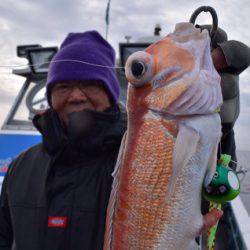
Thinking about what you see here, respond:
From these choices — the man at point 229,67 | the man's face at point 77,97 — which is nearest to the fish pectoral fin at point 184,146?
the man at point 229,67

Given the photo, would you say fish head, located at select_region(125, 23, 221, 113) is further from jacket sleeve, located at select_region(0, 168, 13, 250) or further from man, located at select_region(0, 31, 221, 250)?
jacket sleeve, located at select_region(0, 168, 13, 250)

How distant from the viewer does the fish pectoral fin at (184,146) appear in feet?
5.26

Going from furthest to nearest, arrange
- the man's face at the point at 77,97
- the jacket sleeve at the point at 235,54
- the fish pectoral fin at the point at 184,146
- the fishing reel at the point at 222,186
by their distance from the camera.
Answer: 1. the man's face at the point at 77,97
2. the jacket sleeve at the point at 235,54
3. the fishing reel at the point at 222,186
4. the fish pectoral fin at the point at 184,146

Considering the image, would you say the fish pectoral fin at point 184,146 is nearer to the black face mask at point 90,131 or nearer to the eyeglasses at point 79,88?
the black face mask at point 90,131

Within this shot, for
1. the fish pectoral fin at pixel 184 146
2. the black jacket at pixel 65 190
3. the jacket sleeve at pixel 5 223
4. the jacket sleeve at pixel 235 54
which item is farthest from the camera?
the jacket sleeve at pixel 5 223

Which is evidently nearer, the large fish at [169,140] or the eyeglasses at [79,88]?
the large fish at [169,140]

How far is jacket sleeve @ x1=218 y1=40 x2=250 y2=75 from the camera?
2.05 meters

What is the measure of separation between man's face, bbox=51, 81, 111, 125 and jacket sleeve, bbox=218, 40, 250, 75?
0.72 m

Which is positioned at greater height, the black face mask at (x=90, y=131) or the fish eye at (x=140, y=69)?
the fish eye at (x=140, y=69)

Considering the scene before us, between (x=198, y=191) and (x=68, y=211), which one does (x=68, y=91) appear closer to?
(x=68, y=211)

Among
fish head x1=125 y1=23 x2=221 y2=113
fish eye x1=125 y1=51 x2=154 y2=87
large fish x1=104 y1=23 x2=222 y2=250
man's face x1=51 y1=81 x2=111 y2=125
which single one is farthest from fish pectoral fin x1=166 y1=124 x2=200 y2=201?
man's face x1=51 y1=81 x2=111 y2=125

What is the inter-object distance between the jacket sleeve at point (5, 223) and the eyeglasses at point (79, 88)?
64 cm

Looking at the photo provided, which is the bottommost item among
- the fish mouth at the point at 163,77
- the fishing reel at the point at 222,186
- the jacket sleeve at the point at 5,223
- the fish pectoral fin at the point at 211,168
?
the jacket sleeve at the point at 5,223

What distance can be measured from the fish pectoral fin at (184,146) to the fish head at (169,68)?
0.39 feet
